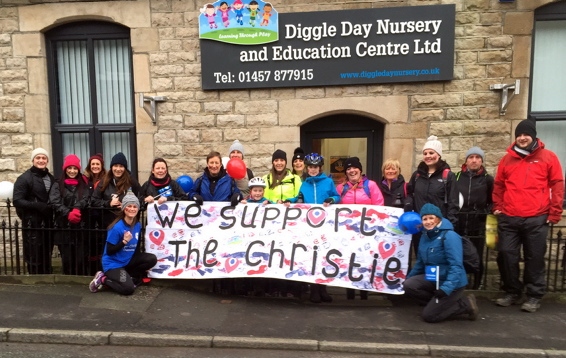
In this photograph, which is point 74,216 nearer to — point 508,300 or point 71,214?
point 71,214

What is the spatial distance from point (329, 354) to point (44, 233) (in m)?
4.26

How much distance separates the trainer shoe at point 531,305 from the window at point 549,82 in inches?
124

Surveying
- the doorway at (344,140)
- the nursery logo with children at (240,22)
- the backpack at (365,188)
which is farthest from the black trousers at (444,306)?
the nursery logo with children at (240,22)

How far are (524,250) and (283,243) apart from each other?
289 centimetres

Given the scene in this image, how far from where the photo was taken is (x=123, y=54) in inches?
302

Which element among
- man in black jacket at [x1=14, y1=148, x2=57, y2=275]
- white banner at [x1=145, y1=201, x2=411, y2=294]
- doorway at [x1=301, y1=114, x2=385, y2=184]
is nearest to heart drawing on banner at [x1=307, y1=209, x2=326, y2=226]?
white banner at [x1=145, y1=201, x2=411, y2=294]

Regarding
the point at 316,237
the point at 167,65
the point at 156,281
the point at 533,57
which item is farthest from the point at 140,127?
the point at 533,57

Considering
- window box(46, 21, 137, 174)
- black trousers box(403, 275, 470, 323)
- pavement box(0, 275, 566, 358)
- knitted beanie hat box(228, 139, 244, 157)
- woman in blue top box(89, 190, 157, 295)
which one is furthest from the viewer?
window box(46, 21, 137, 174)

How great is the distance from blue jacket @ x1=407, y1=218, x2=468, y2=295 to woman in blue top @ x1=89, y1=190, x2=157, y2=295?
11.1ft

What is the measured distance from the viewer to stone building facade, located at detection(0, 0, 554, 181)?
Answer: 6.80 metres

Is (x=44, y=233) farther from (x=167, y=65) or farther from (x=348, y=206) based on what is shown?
(x=348, y=206)

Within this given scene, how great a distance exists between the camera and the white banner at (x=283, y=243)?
527 cm

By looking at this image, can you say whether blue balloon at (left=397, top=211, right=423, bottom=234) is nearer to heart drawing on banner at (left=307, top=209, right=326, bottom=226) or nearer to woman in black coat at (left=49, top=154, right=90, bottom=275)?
heart drawing on banner at (left=307, top=209, right=326, bottom=226)

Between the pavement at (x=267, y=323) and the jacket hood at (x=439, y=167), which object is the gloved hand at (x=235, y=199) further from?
the jacket hood at (x=439, y=167)
